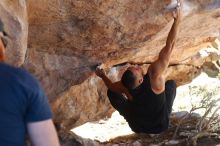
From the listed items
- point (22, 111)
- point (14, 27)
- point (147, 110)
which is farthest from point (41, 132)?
point (147, 110)

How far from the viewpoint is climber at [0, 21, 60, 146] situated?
2.07m

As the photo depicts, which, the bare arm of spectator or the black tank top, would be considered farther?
the black tank top

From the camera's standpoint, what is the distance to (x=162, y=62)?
17.0 ft

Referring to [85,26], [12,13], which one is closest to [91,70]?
[85,26]

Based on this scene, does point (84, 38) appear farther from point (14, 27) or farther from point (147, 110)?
point (14, 27)

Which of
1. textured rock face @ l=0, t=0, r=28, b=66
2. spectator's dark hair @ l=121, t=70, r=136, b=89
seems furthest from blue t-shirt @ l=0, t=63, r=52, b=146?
spectator's dark hair @ l=121, t=70, r=136, b=89

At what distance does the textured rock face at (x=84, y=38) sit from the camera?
5301 millimetres

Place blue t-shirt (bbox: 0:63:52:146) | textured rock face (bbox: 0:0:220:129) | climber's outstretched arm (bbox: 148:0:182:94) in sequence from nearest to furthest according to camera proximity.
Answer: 1. blue t-shirt (bbox: 0:63:52:146)
2. climber's outstretched arm (bbox: 148:0:182:94)
3. textured rock face (bbox: 0:0:220:129)

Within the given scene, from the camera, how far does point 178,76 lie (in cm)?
912

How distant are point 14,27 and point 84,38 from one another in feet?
5.21

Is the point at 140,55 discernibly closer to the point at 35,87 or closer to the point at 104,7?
the point at 104,7

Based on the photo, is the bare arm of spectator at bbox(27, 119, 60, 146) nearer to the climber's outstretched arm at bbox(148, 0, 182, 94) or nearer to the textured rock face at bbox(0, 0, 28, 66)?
the textured rock face at bbox(0, 0, 28, 66)

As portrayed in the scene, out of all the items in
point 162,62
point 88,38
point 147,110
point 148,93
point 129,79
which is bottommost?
point 147,110

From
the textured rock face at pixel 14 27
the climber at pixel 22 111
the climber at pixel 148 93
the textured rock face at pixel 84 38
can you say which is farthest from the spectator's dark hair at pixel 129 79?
the climber at pixel 22 111
